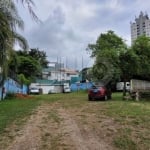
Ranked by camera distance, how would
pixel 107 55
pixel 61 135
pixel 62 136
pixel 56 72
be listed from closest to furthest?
A: pixel 62 136, pixel 61 135, pixel 107 55, pixel 56 72

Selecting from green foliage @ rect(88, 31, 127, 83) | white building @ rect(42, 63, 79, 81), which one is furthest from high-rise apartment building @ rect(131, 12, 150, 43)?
white building @ rect(42, 63, 79, 81)

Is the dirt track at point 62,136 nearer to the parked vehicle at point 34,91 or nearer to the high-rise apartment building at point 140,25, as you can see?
the high-rise apartment building at point 140,25

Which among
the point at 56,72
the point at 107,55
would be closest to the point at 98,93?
the point at 107,55

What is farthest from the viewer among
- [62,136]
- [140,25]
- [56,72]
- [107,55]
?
[56,72]

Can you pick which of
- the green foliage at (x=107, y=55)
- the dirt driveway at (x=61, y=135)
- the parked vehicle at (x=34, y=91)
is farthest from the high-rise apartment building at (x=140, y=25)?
the dirt driveway at (x=61, y=135)

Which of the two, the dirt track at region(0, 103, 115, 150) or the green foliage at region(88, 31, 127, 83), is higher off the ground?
the green foliage at region(88, 31, 127, 83)

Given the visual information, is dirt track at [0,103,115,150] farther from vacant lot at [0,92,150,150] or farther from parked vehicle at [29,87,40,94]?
parked vehicle at [29,87,40,94]

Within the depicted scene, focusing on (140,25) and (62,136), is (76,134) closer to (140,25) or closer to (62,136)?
(62,136)

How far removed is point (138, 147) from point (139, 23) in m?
51.1

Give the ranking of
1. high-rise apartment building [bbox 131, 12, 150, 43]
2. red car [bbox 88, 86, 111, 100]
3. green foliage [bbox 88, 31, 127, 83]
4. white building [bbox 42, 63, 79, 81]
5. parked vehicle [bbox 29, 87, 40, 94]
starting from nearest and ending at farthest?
1. red car [bbox 88, 86, 111, 100]
2. green foliage [bbox 88, 31, 127, 83]
3. high-rise apartment building [bbox 131, 12, 150, 43]
4. parked vehicle [bbox 29, 87, 40, 94]
5. white building [bbox 42, 63, 79, 81]

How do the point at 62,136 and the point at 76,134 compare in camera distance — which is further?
the point at 76,134

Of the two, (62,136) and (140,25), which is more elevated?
(140,25)

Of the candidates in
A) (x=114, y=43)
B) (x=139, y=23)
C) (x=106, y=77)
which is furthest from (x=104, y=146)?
(x=139, y=23)

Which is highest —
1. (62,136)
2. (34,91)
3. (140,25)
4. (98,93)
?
(140,25)
